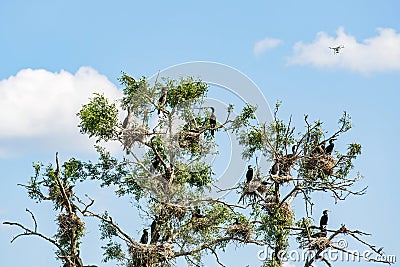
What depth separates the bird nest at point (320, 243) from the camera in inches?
775

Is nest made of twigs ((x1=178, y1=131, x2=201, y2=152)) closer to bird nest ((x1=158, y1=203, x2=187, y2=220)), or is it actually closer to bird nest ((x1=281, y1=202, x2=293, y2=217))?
bird nest ((x1=158, y1=203, x2=187, y2=220))

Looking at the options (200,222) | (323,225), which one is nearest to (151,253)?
(200,222)

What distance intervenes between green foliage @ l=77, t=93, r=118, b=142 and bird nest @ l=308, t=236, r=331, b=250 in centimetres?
548

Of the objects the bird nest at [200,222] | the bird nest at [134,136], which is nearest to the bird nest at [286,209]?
the bird nest at [200,222]

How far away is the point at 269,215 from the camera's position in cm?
2038

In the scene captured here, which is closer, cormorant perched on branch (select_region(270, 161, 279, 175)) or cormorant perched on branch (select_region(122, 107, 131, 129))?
cormorant perched on branch (select_region(122, 107, 131, 129))

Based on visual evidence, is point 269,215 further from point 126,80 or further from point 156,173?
point 126,80

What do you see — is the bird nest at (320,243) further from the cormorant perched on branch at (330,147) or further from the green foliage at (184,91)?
the green foliage at (184,91)

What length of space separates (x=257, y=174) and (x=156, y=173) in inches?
100

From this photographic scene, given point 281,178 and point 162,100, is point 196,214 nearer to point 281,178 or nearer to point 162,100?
point 281,178

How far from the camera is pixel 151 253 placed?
2000cm

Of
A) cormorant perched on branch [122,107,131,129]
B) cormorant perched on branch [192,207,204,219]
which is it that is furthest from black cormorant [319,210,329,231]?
cormorant perched on branch [122,107,131,129]

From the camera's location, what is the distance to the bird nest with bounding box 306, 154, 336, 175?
20.7m

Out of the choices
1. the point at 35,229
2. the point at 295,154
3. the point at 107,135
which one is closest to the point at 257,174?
the point at 295,154
